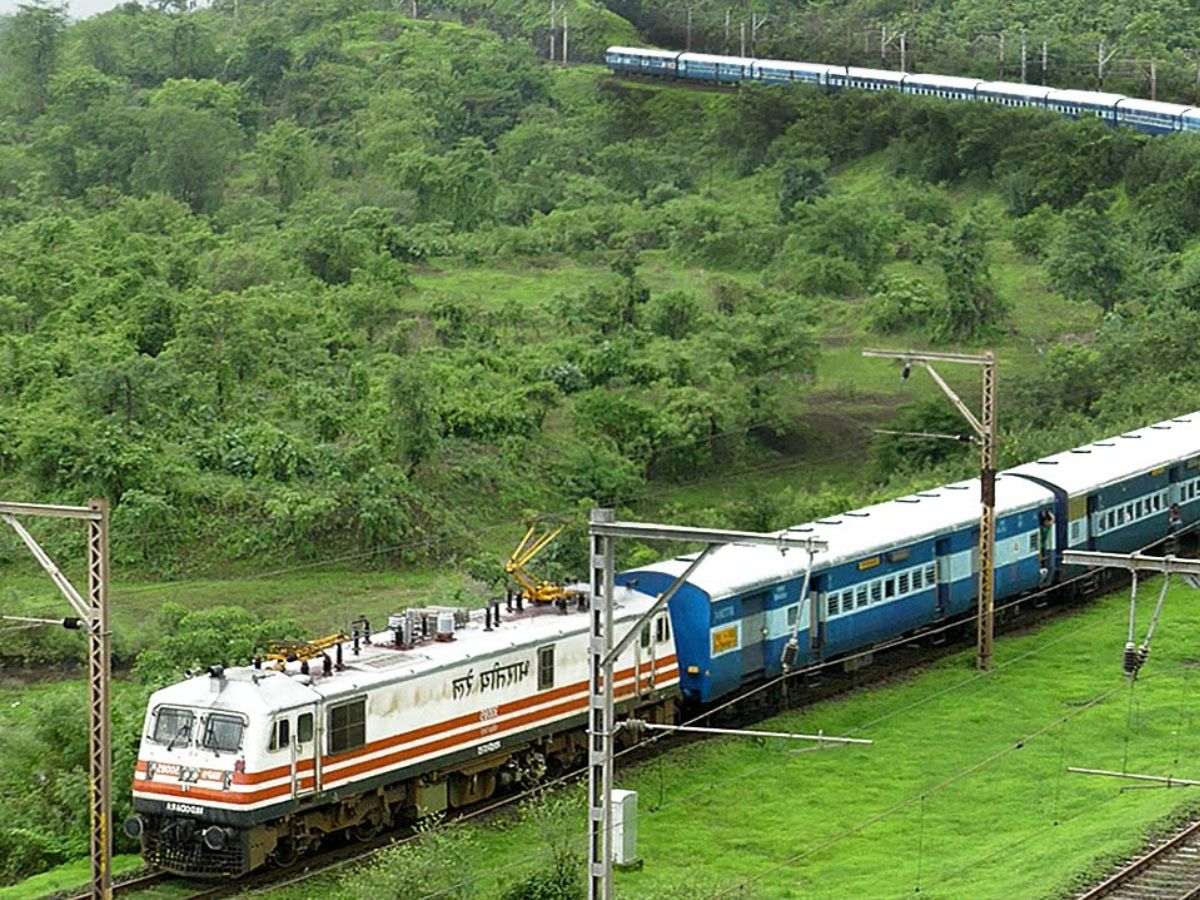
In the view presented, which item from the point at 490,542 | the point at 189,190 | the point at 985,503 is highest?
the point at 189,190

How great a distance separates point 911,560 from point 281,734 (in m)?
14.4

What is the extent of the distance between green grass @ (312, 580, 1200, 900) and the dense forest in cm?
854

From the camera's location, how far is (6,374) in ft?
185

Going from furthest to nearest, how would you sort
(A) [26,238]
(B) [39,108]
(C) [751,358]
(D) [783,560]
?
(B) [39,108] → (A) [26,238] → (C) [751,358] → (D) [783,560]

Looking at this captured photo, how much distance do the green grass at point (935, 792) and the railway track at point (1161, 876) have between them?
409 mm

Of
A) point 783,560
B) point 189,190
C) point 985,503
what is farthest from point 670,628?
point 189,190

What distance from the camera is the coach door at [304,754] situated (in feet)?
84.9

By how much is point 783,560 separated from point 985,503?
3.97 meters

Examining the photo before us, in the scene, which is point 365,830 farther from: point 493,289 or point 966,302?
point 493,289

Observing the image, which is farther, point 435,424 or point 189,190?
point 189,190

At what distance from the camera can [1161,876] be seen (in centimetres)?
2545

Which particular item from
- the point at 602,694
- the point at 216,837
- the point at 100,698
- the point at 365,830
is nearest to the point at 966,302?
the point at 365,830

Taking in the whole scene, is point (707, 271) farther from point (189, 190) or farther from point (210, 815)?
point (210, 815)

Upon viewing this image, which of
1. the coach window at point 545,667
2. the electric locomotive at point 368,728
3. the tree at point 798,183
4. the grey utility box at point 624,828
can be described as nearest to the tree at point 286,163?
the tree at point 798,183
